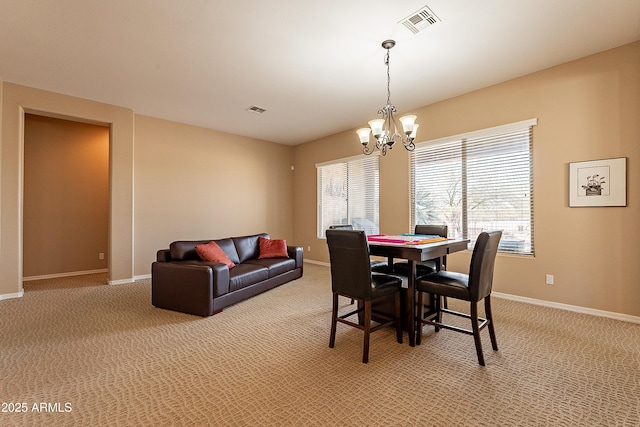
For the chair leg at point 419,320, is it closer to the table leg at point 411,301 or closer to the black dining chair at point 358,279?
the table leg at point 411,301

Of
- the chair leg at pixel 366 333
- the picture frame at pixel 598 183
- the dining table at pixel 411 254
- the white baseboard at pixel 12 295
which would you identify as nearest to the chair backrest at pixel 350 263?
the chair leg at pixel 366 333

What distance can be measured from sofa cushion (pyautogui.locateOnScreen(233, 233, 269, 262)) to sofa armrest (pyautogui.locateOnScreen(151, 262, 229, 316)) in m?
1.21

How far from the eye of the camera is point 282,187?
7.34 metres

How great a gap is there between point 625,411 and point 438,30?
3.29 meters

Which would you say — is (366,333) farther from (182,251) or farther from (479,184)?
(479,184)

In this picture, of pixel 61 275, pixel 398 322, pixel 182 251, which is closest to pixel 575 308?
pixel 398 322

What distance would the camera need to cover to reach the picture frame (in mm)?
3117

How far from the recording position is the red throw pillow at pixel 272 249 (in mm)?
4832

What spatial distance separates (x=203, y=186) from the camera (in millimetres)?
5926

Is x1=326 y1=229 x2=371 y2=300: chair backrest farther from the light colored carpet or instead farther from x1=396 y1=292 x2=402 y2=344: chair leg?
the light colored carpet

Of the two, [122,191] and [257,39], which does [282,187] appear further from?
[257,39]

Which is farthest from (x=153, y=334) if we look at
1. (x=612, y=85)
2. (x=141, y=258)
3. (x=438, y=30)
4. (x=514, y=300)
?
(x=612, y=85)

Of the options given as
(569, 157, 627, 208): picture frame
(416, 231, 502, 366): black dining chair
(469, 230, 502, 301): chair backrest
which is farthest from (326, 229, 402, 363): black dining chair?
(569, 157, 627, 208): picture frame

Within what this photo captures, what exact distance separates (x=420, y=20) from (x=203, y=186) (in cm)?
488
